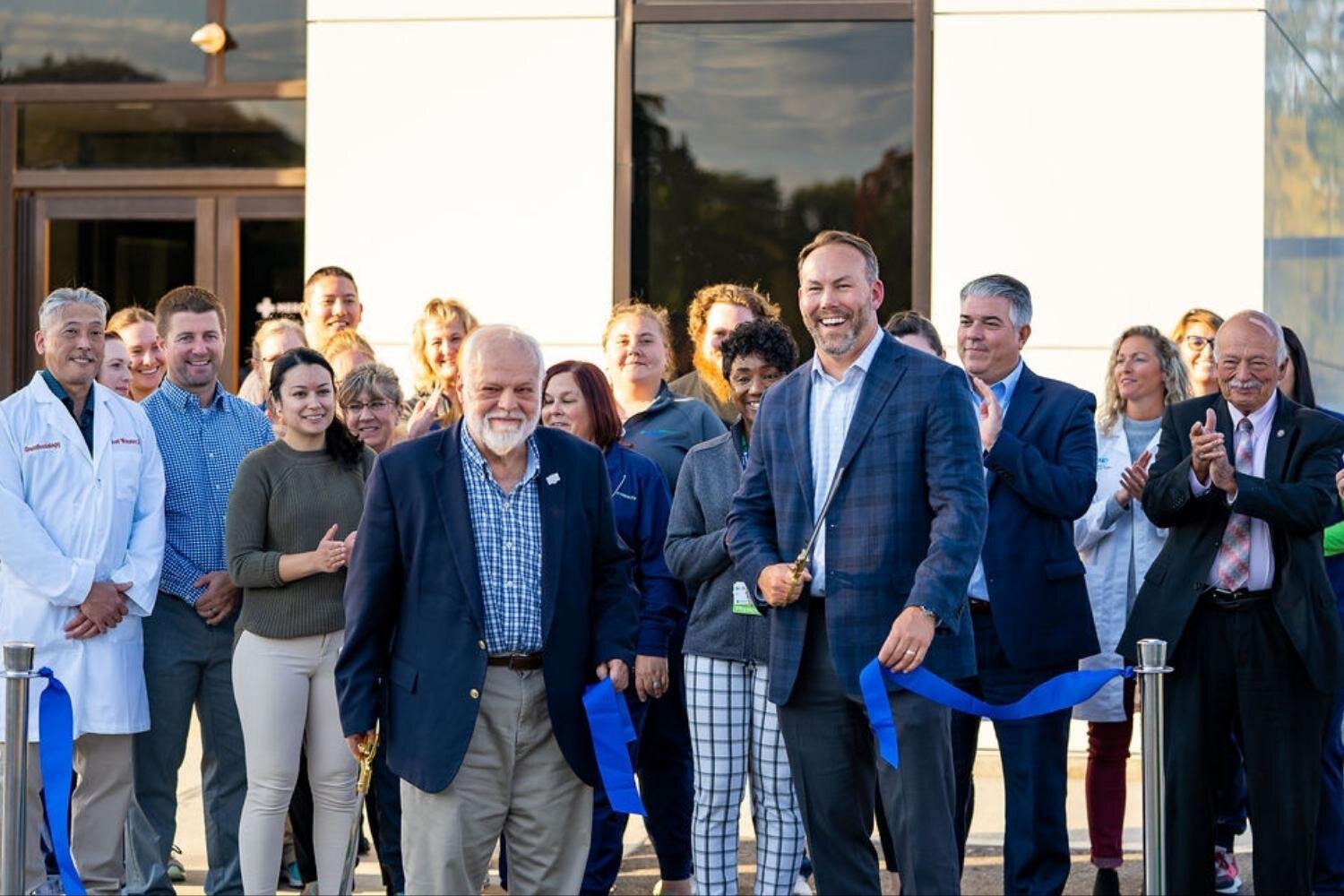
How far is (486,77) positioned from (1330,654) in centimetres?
566

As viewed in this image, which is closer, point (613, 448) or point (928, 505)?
point (928, 505)

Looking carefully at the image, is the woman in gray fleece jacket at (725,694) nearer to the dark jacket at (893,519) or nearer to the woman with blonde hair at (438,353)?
the dark jacket at (893,519)

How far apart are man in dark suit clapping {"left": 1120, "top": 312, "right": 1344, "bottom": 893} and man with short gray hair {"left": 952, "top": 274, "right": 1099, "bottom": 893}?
29 centimetres

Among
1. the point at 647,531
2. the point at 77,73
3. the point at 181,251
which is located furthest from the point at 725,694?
the point at 77,73

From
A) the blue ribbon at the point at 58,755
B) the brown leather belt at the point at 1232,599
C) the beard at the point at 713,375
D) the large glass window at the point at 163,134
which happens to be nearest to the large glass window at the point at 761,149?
the beard at the point at 713,375

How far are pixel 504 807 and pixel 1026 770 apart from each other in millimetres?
2262

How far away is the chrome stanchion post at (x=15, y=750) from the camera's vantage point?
5.51 meters

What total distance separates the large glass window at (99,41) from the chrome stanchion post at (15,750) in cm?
599

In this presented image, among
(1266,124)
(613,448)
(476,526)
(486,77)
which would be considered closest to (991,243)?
(1266,124)

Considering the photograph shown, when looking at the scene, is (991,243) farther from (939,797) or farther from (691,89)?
(939,797)

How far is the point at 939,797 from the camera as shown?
17.8 ft

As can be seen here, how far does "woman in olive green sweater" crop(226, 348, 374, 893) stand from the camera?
22.0 ft

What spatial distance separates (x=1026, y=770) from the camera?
Result: 6.83m

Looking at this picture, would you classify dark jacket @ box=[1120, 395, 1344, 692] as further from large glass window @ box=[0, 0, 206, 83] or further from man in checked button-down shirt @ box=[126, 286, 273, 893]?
large glass window @ box=[0, 0, 206, 83]
